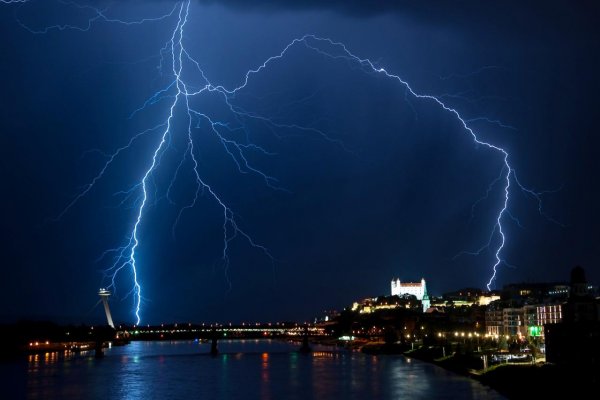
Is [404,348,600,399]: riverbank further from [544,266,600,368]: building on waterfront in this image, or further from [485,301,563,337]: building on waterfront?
[485,301,563,337]: building on waterfront

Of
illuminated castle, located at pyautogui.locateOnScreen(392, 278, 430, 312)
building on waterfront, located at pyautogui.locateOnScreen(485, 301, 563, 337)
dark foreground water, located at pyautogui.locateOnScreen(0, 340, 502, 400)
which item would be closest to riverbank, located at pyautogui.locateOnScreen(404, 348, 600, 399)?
dark foreground water, located at pyautogui.locateOnScreen(0, 340, 502, 400)

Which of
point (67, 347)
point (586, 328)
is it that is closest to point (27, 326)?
point (67, 347)

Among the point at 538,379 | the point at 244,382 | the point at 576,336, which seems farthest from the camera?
the point at 244,382

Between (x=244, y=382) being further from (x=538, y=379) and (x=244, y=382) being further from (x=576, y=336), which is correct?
(x=576, y=336)

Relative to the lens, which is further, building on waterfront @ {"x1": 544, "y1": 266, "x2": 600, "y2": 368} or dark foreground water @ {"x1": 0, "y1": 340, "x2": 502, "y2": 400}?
dark foreground water @ {"x1": 0, "y1": 340, "x2": 502, "y2": 400}

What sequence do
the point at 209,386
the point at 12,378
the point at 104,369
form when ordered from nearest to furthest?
the point at 209,386, the point at 12,378, the point at 104,369

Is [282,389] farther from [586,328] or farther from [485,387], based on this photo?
[586,328]

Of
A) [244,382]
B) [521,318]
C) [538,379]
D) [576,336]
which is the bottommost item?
[244,382]

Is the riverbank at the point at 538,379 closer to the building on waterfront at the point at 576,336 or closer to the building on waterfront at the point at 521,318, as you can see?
the building on waterfront at the point at 576,336

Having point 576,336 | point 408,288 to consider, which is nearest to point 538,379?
point 576,336
